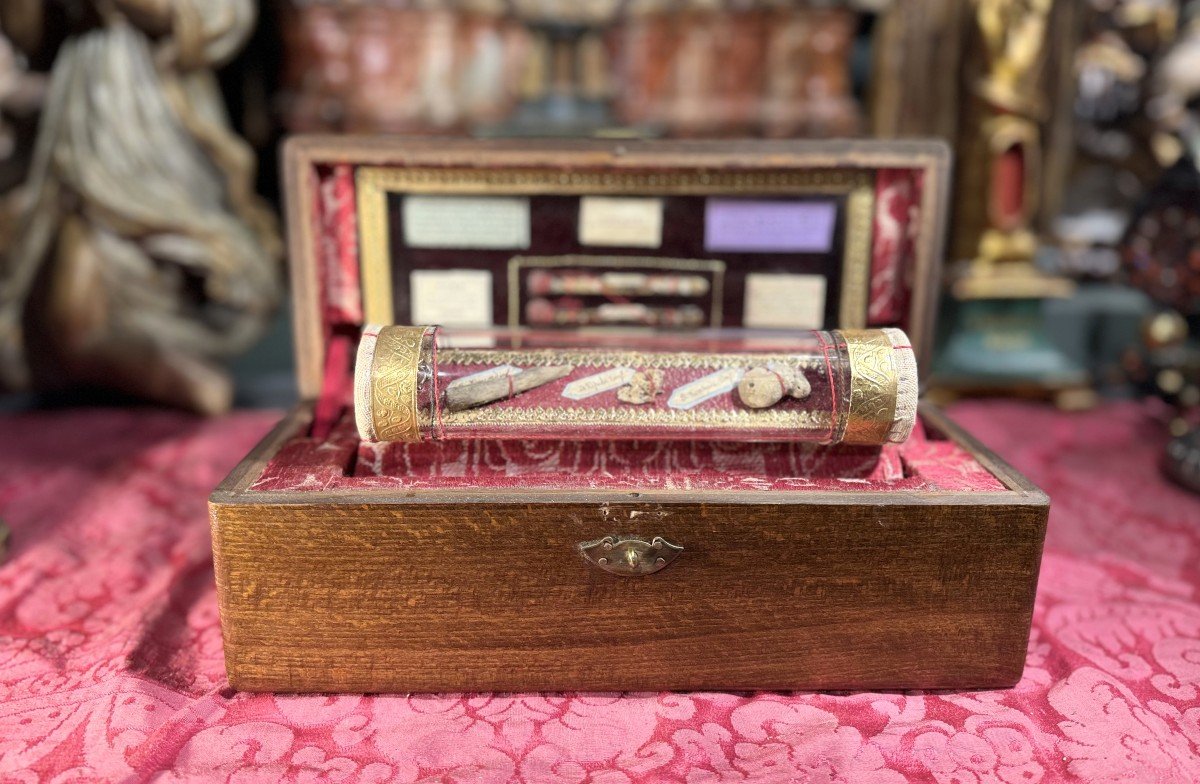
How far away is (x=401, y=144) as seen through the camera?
1.49 meters

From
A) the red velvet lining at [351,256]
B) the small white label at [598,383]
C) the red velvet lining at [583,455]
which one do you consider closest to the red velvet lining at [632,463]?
the red velvet lining at [583,455]

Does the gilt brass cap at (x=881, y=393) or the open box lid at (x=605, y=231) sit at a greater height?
the open box lid at (x=605, y=231)

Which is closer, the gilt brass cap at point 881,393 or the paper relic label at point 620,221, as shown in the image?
the gilt brass cap at point 881,393

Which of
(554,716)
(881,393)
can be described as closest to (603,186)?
(881,393)

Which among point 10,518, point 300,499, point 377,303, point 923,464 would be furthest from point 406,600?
point 10,518

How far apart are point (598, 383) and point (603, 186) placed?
453mm

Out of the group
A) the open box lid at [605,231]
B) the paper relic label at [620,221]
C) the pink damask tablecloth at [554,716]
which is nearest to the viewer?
the pink damask tablecloth at [554,716]

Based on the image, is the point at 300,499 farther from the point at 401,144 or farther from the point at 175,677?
the point at 401,144

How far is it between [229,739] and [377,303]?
2.58 feet

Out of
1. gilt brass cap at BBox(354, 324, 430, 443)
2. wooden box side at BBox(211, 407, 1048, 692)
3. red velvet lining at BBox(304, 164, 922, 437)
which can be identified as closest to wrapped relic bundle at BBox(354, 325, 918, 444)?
gilt brass cap at BBox(354, 324, 430, 443)

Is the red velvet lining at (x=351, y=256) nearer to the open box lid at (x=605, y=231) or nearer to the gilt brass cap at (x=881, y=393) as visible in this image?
the open box lid at (x=605, y=231)

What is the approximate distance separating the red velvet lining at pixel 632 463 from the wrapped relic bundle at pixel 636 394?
0.19ft

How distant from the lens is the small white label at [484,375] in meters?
1.25

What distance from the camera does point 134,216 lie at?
7.25 ft
